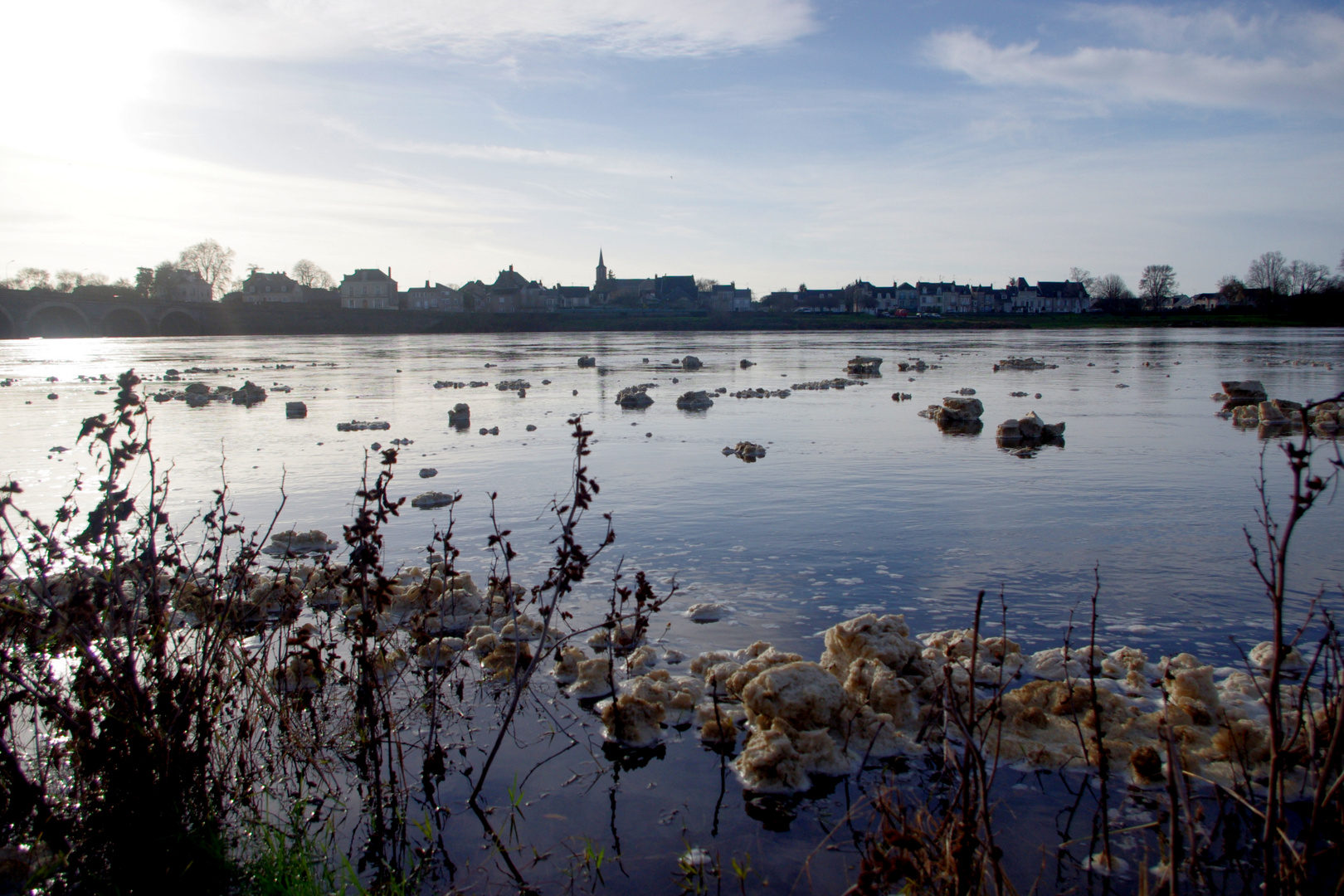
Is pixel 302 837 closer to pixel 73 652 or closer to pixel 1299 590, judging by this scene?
pixel 73 652

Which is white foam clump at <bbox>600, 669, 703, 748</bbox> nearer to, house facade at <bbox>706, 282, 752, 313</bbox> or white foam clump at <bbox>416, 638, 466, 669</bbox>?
white foam clump at <bbox>416, 638, 466, 669</bbox>

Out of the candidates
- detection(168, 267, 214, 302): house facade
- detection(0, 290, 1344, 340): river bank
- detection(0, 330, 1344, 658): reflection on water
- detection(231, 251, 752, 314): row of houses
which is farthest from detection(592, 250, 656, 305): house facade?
detection(0, 330, 1344, 658): reflection on water

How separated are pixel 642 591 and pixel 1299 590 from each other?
6.61 meters

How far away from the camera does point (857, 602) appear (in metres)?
8.13

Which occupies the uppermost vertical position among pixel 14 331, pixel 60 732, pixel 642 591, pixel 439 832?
pixel 14 331

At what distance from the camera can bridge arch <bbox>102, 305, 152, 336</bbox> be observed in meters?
105

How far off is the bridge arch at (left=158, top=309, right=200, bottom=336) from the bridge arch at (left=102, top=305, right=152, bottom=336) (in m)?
1.69

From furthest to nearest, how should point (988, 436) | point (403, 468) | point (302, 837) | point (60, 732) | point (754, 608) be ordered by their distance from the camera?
point (988, 436) → point (403, 468) → point (754, 608) → point (60, 732) → point (302, 837)

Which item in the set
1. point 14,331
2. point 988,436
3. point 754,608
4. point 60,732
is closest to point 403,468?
point 754,608

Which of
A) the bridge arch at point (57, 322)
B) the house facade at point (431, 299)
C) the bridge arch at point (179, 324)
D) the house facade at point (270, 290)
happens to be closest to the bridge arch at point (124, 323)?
the bridge arch at point (179, 324)

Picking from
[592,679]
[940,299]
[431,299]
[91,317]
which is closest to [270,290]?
[431,299]

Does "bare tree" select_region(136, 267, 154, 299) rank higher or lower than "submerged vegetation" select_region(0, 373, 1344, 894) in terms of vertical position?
higher

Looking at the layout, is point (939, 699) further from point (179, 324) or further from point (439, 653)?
point (179, 324)

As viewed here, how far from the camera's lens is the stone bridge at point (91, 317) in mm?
94875
